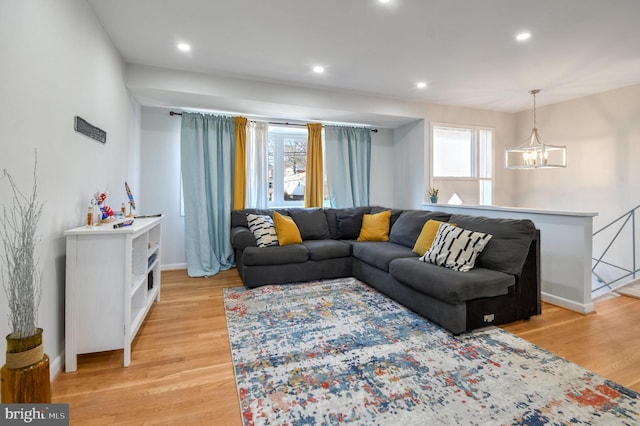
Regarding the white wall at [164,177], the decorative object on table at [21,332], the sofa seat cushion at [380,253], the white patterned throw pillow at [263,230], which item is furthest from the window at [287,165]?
the decorative object on table at [21,332]

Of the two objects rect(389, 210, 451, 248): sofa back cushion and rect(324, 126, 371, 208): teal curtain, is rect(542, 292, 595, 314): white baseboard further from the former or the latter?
rect(324, 126, 371, 208): teal curtain

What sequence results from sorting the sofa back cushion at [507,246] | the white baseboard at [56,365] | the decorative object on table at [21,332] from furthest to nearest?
the sofa back cushion at [507,246] < the white baseboard at [56,365] < the decorative object on table at [21,332]

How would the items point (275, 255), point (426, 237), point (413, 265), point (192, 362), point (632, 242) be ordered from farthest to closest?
point (632, 242), point (275, 255), point (426, 237), point (413, 265), point (192, 362)

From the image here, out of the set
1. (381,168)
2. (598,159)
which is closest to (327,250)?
(381,168)

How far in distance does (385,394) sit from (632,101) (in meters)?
5.04

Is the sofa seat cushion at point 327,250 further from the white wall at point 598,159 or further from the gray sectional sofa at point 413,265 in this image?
the white wall at point 598,159

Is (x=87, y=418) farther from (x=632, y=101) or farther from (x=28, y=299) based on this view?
(x=632, y=101)

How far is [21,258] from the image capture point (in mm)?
1285

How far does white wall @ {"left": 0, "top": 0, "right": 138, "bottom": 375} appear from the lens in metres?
1.40

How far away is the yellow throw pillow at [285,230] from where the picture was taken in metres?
3.72

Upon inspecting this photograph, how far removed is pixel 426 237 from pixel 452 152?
2.52 m

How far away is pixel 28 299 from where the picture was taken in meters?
1.28

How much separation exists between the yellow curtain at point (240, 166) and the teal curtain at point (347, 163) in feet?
4.29

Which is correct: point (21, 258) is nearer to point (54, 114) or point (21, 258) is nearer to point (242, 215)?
point (54, 114)
